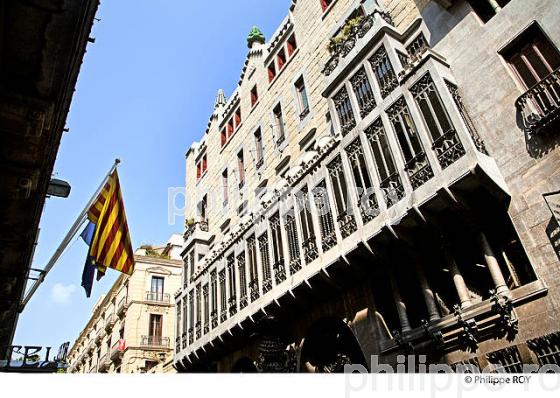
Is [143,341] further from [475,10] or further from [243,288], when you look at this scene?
[475,10]

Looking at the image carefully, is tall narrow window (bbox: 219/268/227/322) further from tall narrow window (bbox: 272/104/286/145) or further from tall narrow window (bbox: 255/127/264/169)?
tall narrow window (bbox: 272/104/286/145)

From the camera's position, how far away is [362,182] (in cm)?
1120

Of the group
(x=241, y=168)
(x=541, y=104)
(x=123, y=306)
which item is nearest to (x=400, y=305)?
(x=541, y=104)

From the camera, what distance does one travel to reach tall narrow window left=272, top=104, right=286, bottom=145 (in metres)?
18.8

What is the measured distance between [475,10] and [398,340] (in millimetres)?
8789

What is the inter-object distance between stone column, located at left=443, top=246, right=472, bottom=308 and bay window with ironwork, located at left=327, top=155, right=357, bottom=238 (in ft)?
8.32

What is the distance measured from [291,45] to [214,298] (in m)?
12.9

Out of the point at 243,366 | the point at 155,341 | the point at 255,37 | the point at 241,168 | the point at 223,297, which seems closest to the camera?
the point at 243,366

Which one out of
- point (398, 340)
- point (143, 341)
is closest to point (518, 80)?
point (398, 340)

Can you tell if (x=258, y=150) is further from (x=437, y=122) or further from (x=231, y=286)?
(x=437, y=122)

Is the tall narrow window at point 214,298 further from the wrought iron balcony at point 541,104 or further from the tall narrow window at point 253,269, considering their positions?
the wrought iron balcony at point 541,104

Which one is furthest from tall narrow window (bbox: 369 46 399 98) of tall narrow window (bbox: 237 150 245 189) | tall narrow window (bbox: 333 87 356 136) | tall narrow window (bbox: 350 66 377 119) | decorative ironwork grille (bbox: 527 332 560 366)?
tall narrow window (bbox: 237 150 245 189)

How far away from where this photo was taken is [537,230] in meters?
8.13

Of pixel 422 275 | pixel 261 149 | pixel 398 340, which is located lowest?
pixel 398 340
